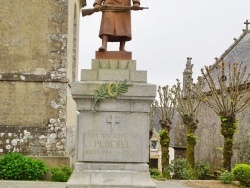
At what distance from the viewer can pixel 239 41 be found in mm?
37094

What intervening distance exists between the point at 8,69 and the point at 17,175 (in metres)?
3.70

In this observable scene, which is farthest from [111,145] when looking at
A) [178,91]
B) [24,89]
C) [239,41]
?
[239,41]

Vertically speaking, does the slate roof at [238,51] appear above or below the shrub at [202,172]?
above

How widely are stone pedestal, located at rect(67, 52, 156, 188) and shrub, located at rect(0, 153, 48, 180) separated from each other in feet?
20.1

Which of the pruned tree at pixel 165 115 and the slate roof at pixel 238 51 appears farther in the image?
the slate roof at pixel 238 51

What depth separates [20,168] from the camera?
15555mm

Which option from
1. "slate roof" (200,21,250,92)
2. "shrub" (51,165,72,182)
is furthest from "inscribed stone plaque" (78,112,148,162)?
"slate roof" (200,21,250,92)

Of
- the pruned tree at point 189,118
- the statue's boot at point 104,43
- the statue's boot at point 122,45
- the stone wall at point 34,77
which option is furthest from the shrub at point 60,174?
the pruned tree at point 189,118

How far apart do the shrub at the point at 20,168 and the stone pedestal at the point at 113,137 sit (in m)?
6.13

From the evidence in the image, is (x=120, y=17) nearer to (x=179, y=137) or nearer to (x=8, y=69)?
(x=8, y=69)

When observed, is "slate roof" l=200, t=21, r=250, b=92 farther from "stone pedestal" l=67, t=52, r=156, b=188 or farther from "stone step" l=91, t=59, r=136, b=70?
"stone pedestal" l=67, t=52, r=156, b=188

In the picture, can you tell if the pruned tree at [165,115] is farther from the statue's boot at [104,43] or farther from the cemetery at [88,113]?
the statue's boot at [104,43]

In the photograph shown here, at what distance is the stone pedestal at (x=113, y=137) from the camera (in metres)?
9.77

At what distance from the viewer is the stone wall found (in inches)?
668
